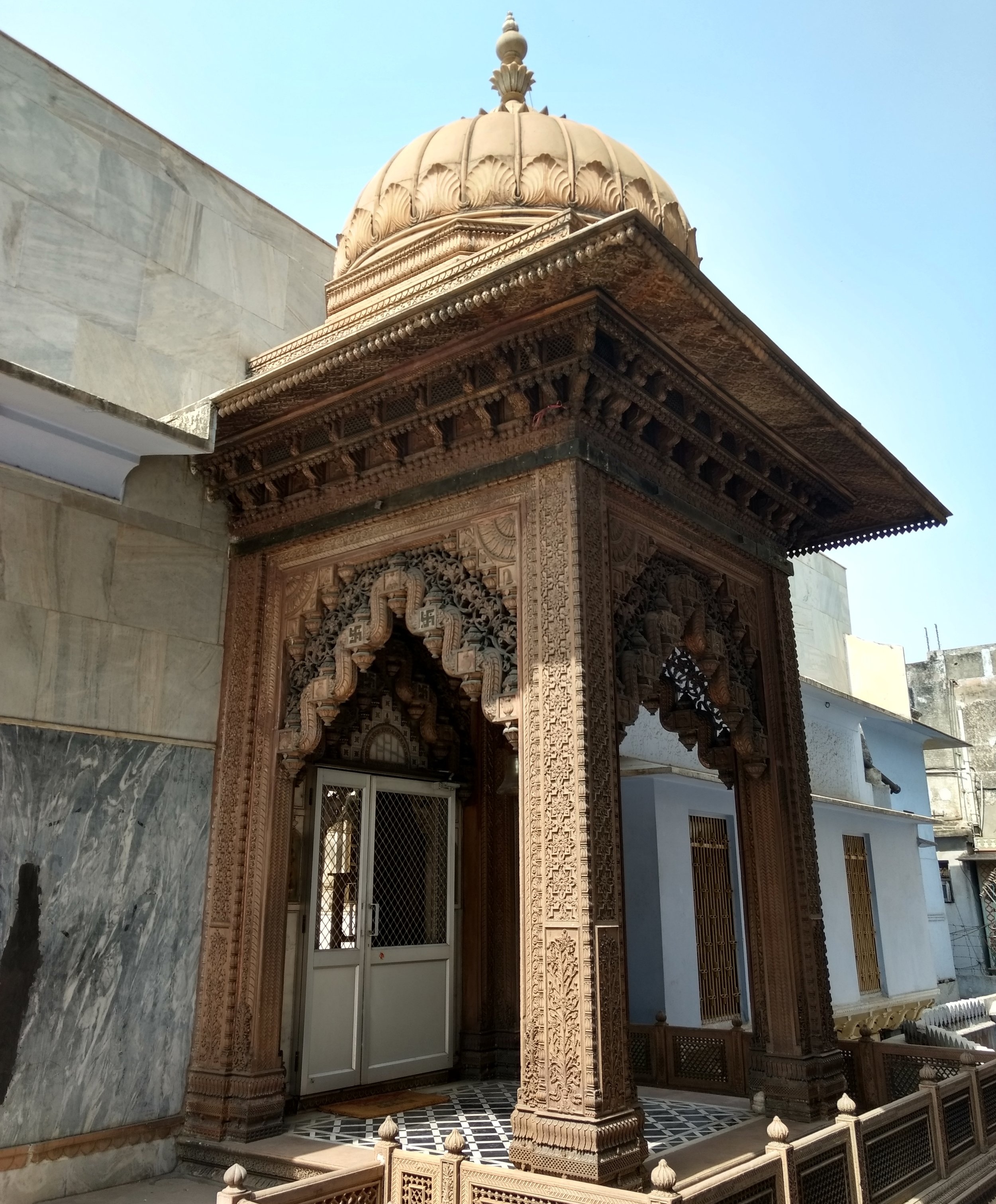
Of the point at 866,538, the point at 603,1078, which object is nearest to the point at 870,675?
the point at 866,538

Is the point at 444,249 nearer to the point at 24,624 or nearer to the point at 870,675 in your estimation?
the point at 24,624

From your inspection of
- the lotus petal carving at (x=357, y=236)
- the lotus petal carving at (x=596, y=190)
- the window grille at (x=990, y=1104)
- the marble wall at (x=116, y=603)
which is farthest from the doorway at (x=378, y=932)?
the lotus petal carving at (x=596, y=190)

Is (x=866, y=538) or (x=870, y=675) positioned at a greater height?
(x=870, y=675)

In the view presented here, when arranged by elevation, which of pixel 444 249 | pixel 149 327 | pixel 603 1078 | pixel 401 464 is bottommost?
pixel 603 1078

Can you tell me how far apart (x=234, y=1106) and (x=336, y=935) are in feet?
4.40

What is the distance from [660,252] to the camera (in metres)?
4.12

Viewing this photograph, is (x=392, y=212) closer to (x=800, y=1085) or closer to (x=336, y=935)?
(x=336, y=935)

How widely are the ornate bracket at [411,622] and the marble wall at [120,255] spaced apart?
183 centimetres

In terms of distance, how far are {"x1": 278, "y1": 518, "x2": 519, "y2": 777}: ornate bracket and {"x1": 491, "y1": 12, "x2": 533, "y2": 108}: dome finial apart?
4033 mm

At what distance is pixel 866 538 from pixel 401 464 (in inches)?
144

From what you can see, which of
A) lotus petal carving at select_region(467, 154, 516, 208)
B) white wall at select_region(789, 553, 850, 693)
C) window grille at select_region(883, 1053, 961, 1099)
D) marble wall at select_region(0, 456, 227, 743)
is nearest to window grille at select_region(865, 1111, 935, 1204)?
window grille at select_region(883, 1053, 961, 1099)

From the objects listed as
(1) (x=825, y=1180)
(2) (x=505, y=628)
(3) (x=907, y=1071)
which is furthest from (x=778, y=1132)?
(3) (x=907, y=1071)

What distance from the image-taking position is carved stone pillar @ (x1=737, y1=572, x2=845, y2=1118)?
566 centimetres

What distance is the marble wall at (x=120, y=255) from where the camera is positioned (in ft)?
18.9
